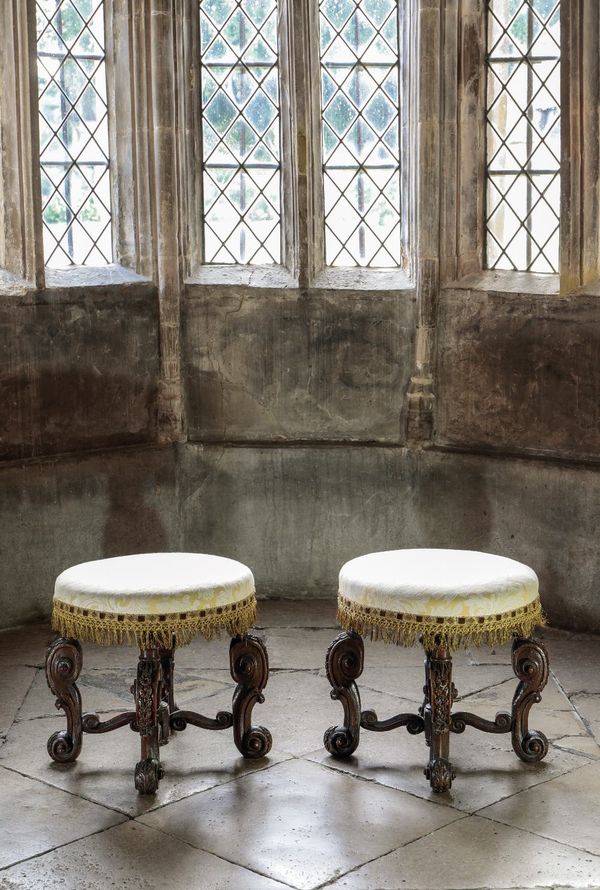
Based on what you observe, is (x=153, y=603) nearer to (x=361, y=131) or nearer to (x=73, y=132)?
A: (x=73, y=132)

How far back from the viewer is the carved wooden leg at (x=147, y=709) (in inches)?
181

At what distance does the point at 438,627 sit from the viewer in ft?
→ 14.8

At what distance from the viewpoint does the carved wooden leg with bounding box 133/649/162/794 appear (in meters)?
4.59

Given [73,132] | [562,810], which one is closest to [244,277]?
[73,132]

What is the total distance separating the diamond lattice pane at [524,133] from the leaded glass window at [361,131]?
561mm

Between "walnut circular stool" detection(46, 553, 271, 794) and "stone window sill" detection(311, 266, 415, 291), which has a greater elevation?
"stone window sill" detection(311, 266, 415, 291)

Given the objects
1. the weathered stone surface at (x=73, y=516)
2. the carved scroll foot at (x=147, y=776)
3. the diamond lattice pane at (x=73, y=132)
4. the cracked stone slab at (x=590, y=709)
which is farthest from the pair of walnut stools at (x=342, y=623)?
the diamond lattice pane at (x=73, y=132)

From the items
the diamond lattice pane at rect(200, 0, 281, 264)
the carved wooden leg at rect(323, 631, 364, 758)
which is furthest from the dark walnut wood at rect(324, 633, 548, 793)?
the diamond lattice pane at rect(200, 0, 281, 264)

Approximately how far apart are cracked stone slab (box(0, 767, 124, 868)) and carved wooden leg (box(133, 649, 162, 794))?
0.58 feet

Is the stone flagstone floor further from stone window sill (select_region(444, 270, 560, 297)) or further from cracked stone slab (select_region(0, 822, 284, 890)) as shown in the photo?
stone window sill (select_region(444, 270, 560, 297))

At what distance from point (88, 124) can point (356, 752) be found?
388 cm

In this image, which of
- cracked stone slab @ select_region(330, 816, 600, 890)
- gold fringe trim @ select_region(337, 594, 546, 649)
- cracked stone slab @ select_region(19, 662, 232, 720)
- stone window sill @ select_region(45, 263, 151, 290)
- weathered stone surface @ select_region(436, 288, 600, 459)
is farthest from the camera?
stone window sill @ select_region(45, 263, 151, 290)

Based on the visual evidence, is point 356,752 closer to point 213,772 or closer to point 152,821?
point 213,772

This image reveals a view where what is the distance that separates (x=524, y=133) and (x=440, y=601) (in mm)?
3292
